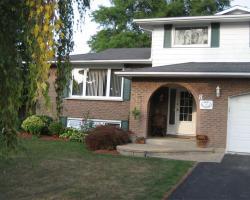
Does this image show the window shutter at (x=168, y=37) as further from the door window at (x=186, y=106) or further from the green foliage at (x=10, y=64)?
the green foliage at (x=10, y=64)

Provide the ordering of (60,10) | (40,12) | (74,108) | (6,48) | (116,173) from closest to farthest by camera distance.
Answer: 1. (40,12)
2. (6,48)
3. (60,10)
4. (116,173)
5. (74,108)

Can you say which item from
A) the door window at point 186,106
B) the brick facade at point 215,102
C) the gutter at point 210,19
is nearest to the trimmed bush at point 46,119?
the door window at point 186,106

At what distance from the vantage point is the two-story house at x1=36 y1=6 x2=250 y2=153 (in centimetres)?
1616

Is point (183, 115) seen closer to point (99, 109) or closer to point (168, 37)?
point (168, 37)

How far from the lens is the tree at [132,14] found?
40844 millimetres

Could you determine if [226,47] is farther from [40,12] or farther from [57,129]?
[40,12]

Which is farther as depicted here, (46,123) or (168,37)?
(46,123)

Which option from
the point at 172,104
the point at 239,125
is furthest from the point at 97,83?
the point at 239,125

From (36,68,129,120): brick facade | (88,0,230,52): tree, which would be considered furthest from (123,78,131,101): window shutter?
(88,0,230,52): tree

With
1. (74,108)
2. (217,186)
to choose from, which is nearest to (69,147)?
(74,108)

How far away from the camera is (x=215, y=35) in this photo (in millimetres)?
18453

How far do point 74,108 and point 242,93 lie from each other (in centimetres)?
843

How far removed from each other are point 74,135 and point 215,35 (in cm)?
733

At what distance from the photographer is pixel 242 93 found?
1608 centimetres
